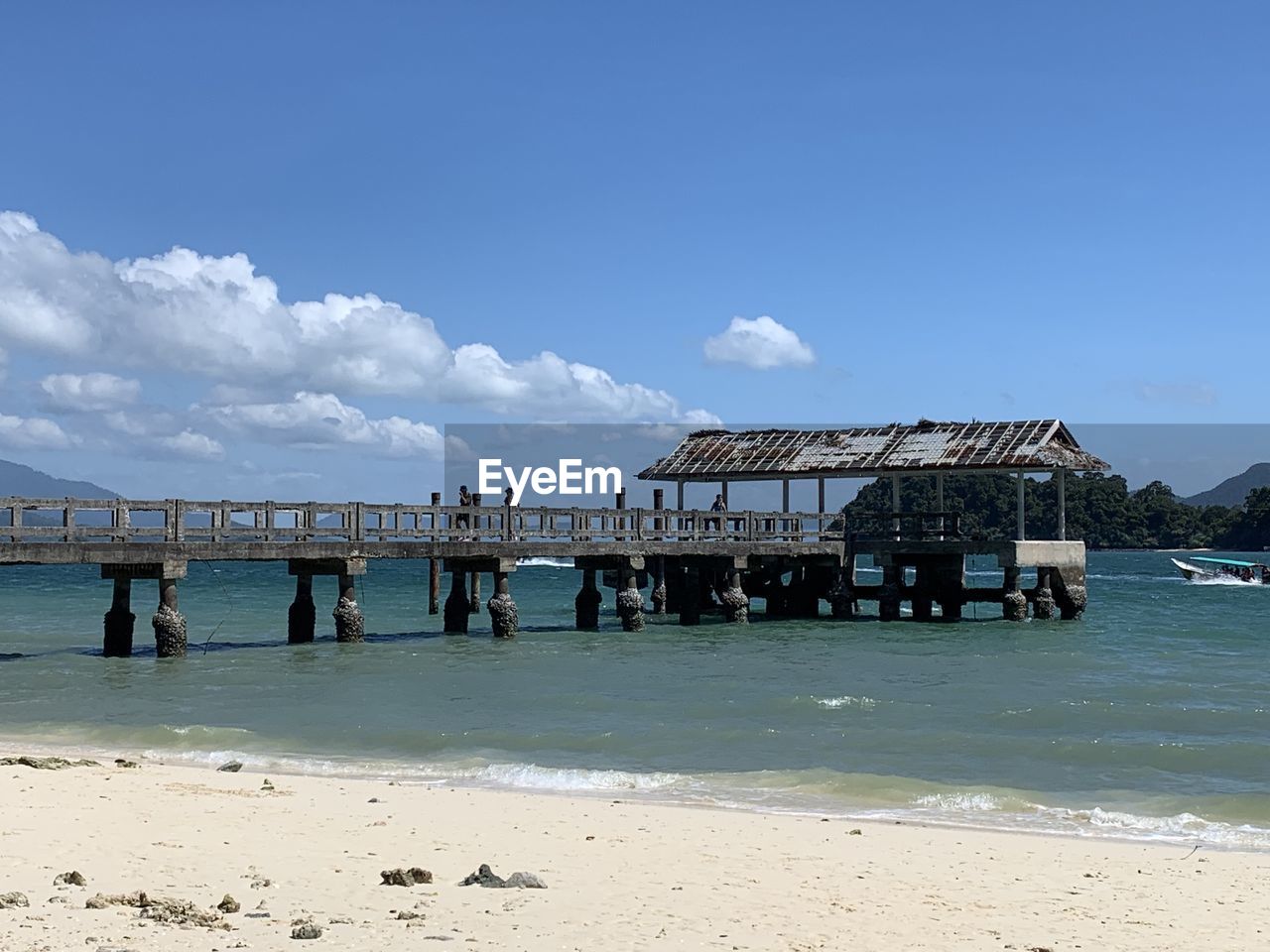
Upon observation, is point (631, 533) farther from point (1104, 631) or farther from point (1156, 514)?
point (1156, 514)

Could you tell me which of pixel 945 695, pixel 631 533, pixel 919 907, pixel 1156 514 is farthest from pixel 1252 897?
pixel 1156 514

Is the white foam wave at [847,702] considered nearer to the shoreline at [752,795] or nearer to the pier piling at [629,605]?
the shoreline at [752,795]

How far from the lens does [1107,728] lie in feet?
63.3

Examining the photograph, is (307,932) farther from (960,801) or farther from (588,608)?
(588,608)

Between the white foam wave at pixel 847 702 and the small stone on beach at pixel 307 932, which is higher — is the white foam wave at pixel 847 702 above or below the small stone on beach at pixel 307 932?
below

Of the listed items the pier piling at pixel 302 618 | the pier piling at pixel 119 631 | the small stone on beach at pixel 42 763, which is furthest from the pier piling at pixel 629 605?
the small stone on beach at pixel 42 763

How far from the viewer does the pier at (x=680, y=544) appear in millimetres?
26344

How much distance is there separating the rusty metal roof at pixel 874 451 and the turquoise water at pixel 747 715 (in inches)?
194

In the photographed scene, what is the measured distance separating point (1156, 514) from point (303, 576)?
17440cm

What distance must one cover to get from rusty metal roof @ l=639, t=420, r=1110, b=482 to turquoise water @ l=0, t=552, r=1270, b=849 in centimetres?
494

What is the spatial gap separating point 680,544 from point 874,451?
26.9 ft

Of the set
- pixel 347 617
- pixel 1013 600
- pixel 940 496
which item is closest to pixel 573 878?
pixel 347 617

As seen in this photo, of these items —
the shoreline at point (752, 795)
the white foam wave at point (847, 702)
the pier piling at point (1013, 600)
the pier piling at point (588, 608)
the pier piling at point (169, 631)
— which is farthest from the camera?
the pier piling at point (1013, 600)

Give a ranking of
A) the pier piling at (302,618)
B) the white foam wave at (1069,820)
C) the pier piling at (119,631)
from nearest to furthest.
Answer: the white foam wave at (1069,820)
the pier piling at (119,631)
the pier piling at (302,618)
